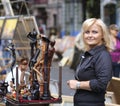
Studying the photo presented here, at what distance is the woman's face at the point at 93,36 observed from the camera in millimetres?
3818

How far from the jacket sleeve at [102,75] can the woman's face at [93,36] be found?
15cm

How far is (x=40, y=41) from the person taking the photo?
14.2 ft

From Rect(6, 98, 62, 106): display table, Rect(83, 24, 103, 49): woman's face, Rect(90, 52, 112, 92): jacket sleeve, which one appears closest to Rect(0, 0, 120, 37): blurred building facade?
Rect(6, 98, 62, 106): display table

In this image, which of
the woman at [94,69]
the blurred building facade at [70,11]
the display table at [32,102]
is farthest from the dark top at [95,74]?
the blurred building facade at [70,11]

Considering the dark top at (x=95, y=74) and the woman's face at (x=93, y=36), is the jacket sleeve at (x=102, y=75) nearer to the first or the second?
the dark top at (x=95, y=74)

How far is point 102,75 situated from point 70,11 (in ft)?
104

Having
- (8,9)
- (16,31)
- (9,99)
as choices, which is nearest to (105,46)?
(9,99)

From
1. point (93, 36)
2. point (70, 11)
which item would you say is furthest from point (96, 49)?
point (70, 11)

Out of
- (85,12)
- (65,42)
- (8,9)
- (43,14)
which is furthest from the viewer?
(43,14)

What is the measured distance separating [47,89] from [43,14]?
49.2 metres

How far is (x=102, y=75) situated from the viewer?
369 cm

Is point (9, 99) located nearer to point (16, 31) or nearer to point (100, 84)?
point (100, 84)

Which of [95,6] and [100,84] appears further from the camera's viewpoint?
[95,6]

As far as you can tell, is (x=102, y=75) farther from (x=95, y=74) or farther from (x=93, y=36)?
(x=93, y=36)
